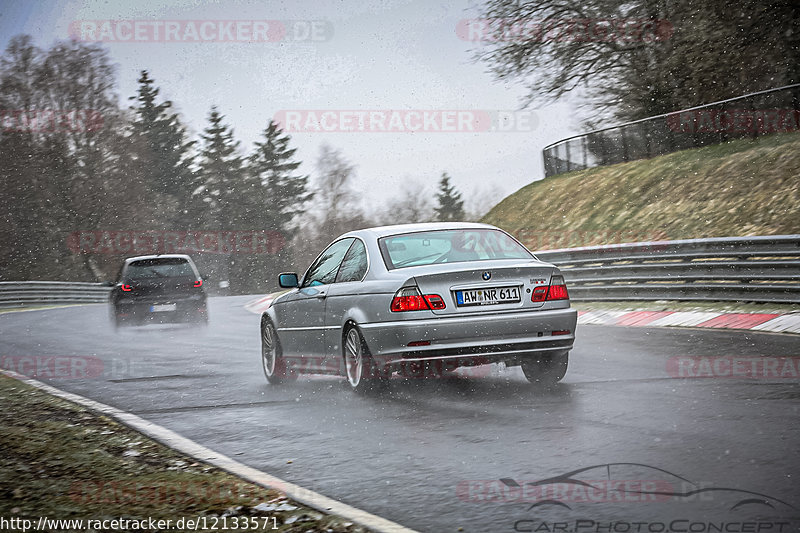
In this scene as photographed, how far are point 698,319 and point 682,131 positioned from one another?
1652cm

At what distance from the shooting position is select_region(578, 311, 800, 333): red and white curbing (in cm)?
1298

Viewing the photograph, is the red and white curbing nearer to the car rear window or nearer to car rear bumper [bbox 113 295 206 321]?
car rear bumper [bbox 113 295 206 321]

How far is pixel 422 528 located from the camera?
446cm

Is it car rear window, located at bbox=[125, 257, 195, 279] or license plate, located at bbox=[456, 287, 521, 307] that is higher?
car rear window, located at bbox=[125, 257, 195, 279]

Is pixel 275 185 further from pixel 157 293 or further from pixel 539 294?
pixel 539 294

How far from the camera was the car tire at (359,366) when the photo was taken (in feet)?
28.6

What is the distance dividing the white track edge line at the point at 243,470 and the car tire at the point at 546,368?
10.8 feet

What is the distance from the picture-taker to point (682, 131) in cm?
2991

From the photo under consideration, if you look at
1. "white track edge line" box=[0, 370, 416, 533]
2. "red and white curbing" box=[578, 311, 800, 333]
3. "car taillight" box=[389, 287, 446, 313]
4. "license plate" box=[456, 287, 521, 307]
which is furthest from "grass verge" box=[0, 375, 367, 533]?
"red and white curbing" box=[578, 311, 800, 333]

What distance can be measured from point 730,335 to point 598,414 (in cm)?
583

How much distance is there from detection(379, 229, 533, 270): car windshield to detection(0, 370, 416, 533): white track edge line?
8.40 ft

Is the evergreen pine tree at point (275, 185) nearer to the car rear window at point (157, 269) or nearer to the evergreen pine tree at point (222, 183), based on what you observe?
the evergreen pine tree at point (222, 183)

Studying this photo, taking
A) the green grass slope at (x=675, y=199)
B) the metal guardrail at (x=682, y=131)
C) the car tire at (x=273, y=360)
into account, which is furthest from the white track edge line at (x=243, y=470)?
the metal guardrail at (x=682, y=131)

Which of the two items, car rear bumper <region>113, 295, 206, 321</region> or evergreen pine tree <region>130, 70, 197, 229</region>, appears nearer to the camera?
car rear bumper <region>113, 295, 206, 321</region>
